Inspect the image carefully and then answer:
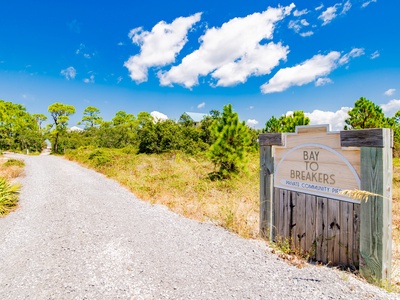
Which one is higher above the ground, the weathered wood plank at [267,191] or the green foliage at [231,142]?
the green foliage at [231,142]

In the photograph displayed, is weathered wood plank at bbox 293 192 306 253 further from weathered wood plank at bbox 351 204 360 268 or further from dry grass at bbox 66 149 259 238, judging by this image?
dry grass at bbox 66 149 259 238

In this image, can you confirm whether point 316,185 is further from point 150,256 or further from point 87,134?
point 87,134

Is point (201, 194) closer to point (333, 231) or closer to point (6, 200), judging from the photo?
point (333, 231)

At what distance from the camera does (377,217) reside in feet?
8.93

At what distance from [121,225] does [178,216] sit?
1284 mm

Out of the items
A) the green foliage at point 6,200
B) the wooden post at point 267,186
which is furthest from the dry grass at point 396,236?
the green foliage at point 6,200

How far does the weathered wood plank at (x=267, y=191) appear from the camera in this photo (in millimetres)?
4082

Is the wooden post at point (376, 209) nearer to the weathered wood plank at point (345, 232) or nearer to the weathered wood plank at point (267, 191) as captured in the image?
the weathered wood plank at point (345, 232)

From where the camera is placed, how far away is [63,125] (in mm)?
37219

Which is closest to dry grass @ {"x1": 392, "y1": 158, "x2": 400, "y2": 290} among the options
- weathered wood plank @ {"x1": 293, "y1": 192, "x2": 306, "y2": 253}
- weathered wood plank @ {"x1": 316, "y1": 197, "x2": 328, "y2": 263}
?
weathered wood plank @ {"x1": 316, "y1": 197, "x2": 328, "y2": 263}

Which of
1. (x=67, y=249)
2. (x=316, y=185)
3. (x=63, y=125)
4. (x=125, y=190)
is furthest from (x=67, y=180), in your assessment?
(x=63, y=125)

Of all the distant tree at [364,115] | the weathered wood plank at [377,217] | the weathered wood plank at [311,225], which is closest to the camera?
the weathered wood plank at [377,217]

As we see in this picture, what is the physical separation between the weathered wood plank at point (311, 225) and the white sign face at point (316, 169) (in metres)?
0.13

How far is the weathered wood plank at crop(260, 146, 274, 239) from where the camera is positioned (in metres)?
4.08
